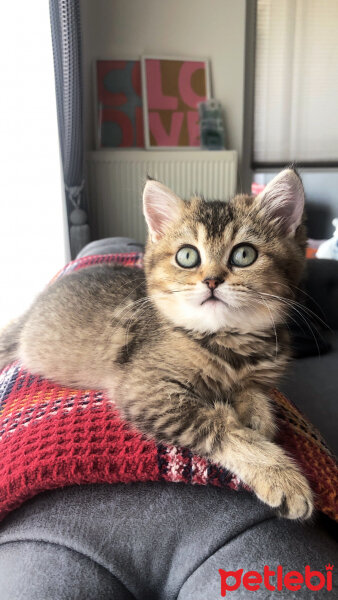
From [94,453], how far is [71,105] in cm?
205

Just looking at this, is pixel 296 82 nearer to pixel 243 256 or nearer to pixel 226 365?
pixel 243 256

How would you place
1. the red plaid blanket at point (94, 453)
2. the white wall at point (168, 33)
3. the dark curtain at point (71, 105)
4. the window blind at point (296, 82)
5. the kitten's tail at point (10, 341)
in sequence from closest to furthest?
Result: the red plaid blanket at point (94, 453), the kitten's tail at point (10, 341), the dark curtain at point (71, 105), the white wall at point (168, 33), the window blind at point (296, 82)

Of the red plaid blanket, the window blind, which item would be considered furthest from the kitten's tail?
the window blind

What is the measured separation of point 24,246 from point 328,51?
2.96m

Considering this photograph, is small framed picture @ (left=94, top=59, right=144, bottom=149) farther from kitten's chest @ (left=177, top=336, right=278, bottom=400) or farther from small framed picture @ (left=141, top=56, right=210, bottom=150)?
kitten's chest @ (left=177, top=336, right=278, bottom=400)

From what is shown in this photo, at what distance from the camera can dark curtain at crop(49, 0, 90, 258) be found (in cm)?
203

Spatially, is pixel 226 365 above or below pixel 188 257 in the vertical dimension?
below

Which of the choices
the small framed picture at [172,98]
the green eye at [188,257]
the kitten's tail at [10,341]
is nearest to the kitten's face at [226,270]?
the green eye at [188,257]

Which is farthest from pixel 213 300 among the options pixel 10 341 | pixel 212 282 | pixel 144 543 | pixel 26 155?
pixel 26 155

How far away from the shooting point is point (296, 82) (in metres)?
3.42

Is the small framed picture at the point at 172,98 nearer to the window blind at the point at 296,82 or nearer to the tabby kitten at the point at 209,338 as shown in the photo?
the window blind at the point at 296,82

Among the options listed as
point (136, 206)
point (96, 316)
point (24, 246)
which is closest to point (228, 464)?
point (96, 316)

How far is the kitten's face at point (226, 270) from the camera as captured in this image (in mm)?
761

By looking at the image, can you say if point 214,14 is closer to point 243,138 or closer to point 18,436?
point 243,138
